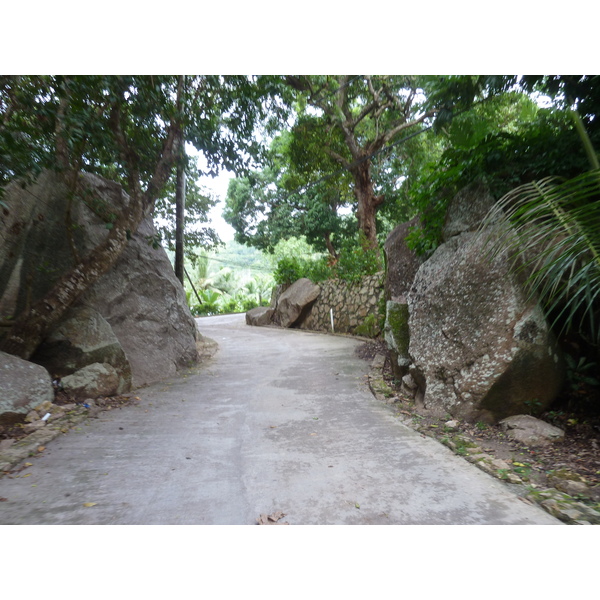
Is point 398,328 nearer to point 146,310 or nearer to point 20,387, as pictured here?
point 146,310

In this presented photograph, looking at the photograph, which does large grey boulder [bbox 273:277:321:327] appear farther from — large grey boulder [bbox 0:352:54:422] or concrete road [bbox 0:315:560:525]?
large grey boulder [bbox 0:352:54:422]

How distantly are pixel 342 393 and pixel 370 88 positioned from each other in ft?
24.2

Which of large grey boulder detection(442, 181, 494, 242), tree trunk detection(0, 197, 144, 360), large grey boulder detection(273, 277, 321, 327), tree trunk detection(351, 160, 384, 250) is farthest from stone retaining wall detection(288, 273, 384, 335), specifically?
tree trunk detection(0, 197, 144, 360)

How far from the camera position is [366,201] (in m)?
11.5

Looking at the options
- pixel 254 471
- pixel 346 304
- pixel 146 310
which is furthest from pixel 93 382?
pixel 346 304

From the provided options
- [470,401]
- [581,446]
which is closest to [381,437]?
[470,401]

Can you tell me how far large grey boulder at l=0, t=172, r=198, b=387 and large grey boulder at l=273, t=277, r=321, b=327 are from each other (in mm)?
6012

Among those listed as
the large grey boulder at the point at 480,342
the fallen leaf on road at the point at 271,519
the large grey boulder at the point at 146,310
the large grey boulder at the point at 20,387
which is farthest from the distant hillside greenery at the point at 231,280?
the fallen leaf on road at the point at 271,519

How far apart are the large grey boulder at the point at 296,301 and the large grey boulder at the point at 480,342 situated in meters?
8.58

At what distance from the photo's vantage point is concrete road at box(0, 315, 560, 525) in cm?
210

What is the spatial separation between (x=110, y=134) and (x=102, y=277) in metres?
1.91

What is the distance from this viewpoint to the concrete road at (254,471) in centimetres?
210

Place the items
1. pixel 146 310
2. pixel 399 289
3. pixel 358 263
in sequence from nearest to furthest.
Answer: pixel 399 289 → pixel 146 310 → pixel 358 263
